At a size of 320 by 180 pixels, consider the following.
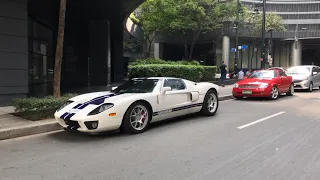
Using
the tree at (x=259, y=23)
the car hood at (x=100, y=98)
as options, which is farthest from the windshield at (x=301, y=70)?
the tree at (x=259, y=23)

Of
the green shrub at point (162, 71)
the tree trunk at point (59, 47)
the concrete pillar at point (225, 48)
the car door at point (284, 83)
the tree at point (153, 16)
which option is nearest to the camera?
the tree trunk at point (59, 47)

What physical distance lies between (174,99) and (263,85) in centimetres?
647

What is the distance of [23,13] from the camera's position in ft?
37.2

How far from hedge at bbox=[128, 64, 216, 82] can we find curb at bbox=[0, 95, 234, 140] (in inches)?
466

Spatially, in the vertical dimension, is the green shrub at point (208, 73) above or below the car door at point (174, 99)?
above

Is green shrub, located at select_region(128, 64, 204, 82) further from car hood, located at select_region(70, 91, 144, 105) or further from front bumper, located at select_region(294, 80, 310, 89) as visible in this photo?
car hood, located at select_region(70, 91, 144, 105)

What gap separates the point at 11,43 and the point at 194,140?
25.6 ft

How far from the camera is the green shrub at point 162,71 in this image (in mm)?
19525

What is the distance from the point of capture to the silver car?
17.4 m

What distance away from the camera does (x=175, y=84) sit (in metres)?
8.58

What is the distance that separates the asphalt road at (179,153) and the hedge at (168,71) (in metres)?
11.3

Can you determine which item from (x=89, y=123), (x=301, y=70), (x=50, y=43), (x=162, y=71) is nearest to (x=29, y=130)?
(x=89, y=123)

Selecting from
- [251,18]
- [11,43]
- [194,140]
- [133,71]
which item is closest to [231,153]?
[194,140]

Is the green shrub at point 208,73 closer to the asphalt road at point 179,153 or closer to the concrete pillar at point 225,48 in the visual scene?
the asphalt road at point 179,153
